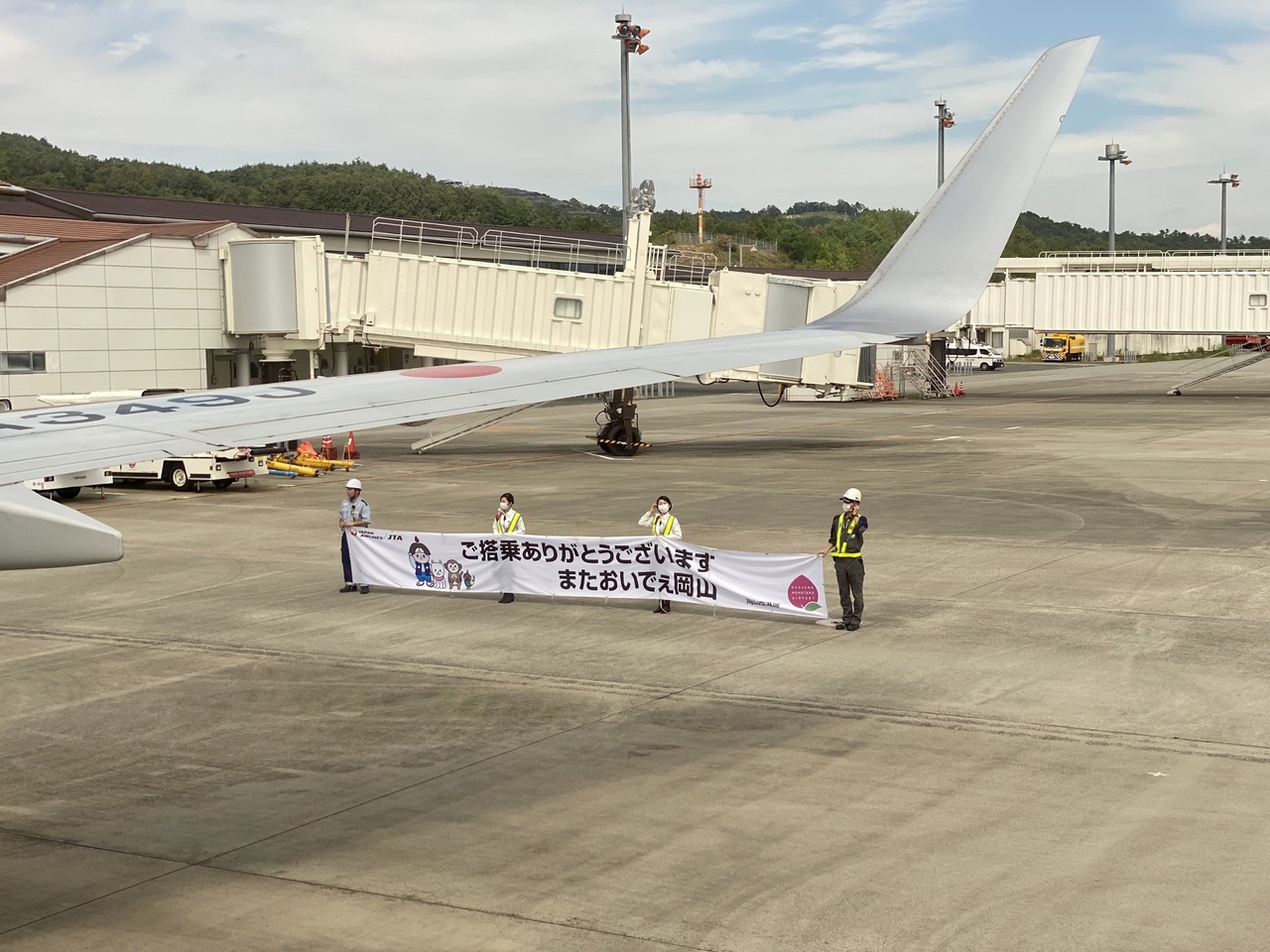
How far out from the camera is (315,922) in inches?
422

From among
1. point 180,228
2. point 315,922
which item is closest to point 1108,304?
point 180,228

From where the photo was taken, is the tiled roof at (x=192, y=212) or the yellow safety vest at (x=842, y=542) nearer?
the yellow safety vest at (x=842, y=542)

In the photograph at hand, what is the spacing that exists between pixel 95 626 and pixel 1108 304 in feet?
237

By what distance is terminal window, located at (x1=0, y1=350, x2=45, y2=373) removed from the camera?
154 feet

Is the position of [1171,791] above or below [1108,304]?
below

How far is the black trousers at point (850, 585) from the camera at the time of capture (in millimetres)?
21281

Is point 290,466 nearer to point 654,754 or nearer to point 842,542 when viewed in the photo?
point 842,542

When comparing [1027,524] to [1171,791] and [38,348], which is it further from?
[38,348]

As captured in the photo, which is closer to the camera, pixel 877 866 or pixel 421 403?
pixel 421 403

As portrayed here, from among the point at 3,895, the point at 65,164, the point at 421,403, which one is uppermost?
the point at 65,164

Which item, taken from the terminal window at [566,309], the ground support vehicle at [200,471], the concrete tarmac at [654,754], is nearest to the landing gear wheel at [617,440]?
the terminal window at [566,309]

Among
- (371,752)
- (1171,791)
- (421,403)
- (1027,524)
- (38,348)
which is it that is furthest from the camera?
(38,348)

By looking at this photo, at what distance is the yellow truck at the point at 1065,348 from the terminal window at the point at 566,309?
8925 cm

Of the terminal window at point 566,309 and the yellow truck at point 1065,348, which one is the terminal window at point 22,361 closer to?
the terminal window at point 566,309
